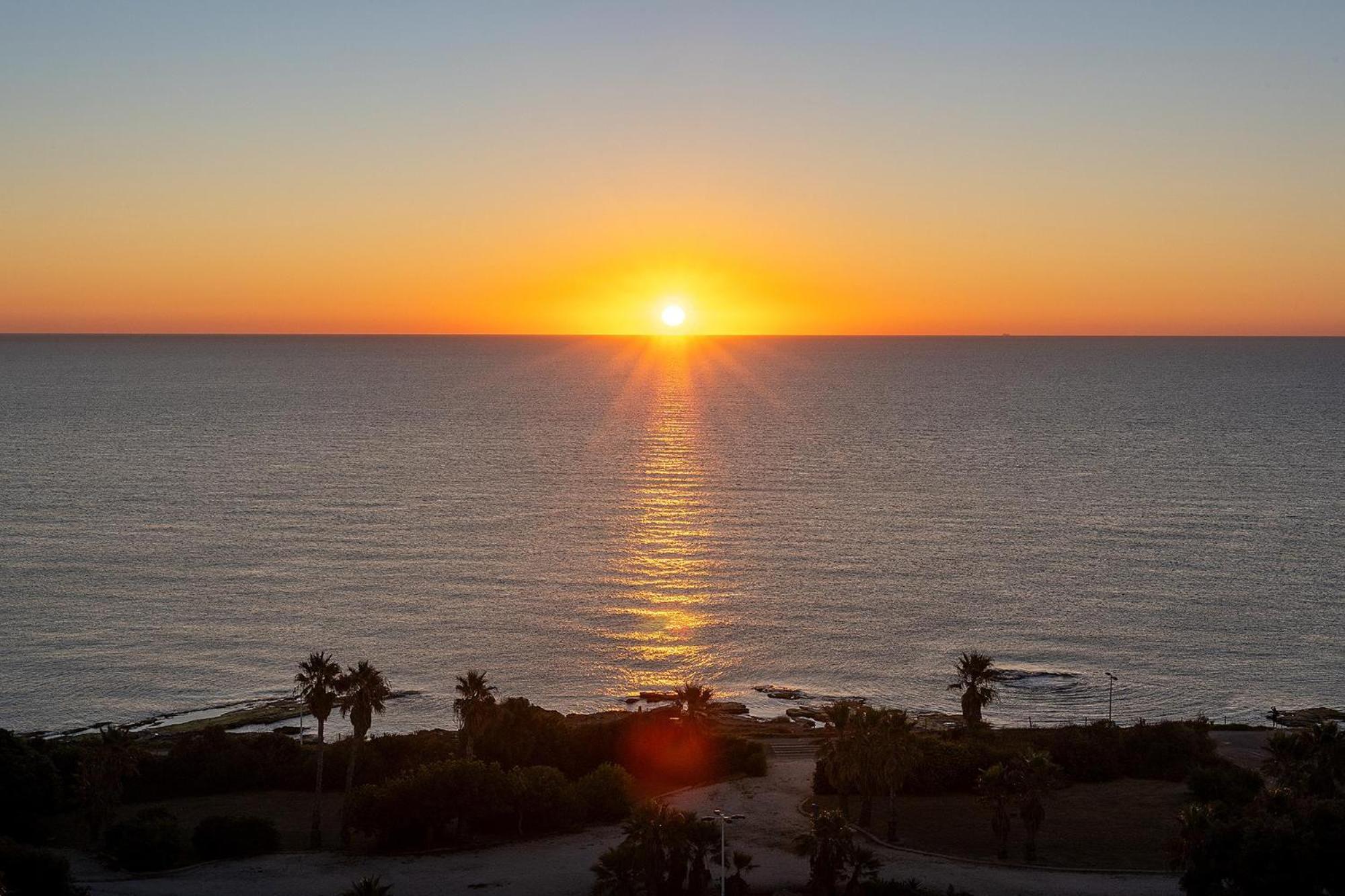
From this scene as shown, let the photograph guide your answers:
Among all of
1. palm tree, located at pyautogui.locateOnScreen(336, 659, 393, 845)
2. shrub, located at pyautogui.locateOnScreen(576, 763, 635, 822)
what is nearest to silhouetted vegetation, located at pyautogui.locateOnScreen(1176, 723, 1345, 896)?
shrub, located at pyautogui.locateOnScreen(576, 763, 635, 822)

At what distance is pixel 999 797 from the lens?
146 ft

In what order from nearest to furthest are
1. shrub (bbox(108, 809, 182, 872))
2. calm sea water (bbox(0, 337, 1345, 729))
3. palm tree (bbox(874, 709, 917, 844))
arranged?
shrub (bbox(108, 809, 182, 872)) < palm tree (bbox(874, 709, 917, 844)) < calm sea water (bbox(0, 337, 1345, 729))

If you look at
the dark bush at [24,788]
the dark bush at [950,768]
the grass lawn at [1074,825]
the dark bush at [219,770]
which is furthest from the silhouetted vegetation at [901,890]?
the dark bush at [24,788]

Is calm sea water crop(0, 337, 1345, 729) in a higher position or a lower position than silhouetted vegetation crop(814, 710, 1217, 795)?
higher

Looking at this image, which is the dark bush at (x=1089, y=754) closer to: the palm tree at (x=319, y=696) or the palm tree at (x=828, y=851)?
the palm tree at (x=828, y=851)

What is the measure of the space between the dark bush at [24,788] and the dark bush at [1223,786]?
4328 centimetres

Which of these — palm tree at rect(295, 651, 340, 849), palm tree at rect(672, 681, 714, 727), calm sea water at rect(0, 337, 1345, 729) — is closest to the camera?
palm tree at rect(295, 651, 340, 849)

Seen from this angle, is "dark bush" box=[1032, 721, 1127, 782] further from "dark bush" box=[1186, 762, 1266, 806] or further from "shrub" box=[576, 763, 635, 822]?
"shrub" box=[576, 763, 635, 822]

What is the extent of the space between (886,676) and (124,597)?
168 feet

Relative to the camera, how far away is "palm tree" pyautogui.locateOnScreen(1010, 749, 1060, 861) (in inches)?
1741

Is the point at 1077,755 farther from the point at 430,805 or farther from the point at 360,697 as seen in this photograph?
the point at 360,697

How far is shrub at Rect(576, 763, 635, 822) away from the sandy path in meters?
1.13

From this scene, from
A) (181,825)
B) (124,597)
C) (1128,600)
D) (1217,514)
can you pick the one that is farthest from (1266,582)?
(124,597)

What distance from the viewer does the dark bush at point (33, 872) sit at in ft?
131
